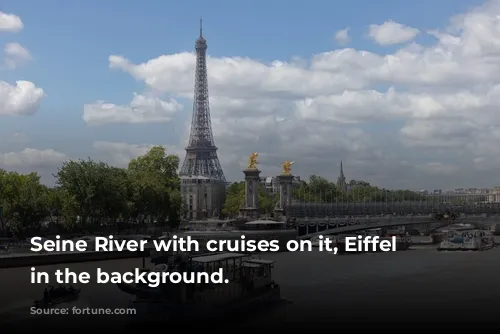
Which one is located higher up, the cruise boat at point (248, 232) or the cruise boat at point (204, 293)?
the cruise boat at point (248, 232)

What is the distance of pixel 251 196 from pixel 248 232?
762 inches

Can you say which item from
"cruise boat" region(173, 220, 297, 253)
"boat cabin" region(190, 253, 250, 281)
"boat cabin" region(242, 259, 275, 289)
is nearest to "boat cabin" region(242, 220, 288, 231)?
"cruise boat" region(173, 220, 297, 253)

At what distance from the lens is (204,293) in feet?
77.2

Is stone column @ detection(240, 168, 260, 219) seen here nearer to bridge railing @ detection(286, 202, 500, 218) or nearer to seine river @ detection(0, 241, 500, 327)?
bridge railing @ detection(286, 202, 500, 218)

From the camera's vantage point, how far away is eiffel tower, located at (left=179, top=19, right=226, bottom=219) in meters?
113

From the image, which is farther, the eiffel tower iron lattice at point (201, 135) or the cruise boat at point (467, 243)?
the eiffel tower iron lattice at point (201, 135)

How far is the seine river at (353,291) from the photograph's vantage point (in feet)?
81.6

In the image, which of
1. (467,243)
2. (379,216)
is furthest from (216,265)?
(379,216)

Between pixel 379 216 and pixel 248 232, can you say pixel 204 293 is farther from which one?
pixel 379 216

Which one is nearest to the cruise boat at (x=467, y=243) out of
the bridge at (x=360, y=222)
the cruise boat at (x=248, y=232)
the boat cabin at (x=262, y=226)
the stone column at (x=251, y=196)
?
the bridge at (x=360, y=222)

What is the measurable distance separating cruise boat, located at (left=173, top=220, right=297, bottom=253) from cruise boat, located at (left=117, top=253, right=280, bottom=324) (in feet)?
66.8

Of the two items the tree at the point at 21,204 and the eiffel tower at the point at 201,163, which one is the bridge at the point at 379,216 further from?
the eiffel tower at the point at 201,163

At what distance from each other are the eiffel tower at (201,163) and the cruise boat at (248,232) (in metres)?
49.6

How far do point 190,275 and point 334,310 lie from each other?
5.58 m
